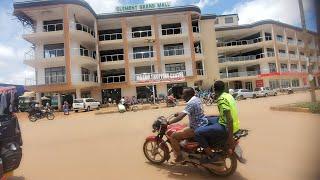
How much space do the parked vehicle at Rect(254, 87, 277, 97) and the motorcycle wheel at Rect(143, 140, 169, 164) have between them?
29856 millimetres

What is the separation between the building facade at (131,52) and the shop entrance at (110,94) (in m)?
0.13

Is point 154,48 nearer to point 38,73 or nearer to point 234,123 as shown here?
point 38,73

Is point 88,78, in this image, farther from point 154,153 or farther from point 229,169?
point 229,169

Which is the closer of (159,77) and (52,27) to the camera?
(52,27)

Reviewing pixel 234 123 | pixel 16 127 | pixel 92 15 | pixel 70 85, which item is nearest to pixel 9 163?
pixel 16 127

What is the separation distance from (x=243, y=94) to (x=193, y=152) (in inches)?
1268

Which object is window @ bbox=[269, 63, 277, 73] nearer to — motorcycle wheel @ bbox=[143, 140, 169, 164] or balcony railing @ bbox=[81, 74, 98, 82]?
balcony railing @ bbox=[81, 74, 98, 82]

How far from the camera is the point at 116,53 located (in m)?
42.5

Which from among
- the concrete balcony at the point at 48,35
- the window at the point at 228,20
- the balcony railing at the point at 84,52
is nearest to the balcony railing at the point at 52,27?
the concrete balcony at the point at 48,35

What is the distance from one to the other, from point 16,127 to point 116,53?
1459 inches

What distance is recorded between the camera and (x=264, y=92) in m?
37.1

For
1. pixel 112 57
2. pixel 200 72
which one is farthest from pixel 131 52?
pixel 200 72

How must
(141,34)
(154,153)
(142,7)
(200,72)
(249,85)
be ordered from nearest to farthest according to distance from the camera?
(154,153)
(249,85)
(141,34)
(142,7)
(200,72)

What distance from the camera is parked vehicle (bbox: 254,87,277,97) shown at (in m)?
35.2
